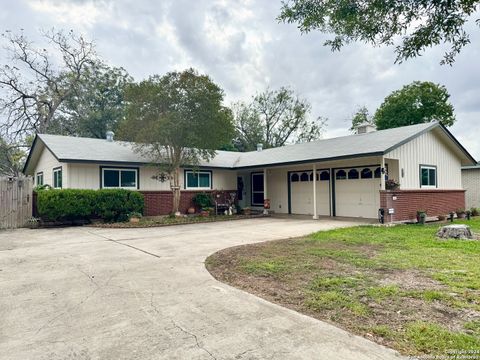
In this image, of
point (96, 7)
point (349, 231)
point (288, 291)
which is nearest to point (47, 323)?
point (288, 291)

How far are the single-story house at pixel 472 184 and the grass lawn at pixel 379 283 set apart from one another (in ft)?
44.2

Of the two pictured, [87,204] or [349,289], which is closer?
[349,289]

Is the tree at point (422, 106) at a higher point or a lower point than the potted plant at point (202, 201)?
higher

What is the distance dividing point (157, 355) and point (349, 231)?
8.14m

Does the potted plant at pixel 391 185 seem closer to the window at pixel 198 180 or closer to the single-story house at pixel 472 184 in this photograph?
the window at pixel 198 180

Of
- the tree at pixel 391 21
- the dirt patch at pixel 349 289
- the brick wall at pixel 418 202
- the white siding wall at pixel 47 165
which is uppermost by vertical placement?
the tree at pixel 391 21

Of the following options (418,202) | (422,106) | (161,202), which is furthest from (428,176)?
(422,106)

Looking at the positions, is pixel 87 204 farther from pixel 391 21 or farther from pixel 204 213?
pixel 391 21

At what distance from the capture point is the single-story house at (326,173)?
41.1ft

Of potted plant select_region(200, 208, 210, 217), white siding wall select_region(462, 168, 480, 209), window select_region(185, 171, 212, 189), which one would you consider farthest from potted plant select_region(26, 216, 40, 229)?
white siding wall select_region(462, 168, 480, 209)

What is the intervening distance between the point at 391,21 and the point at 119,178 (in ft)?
41.4

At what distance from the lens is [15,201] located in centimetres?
1179

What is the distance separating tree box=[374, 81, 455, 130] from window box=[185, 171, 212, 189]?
733 inches

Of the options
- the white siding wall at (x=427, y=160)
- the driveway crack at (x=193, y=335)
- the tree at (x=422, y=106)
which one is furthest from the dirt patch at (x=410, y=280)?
the tree at (x=422, y=106)
